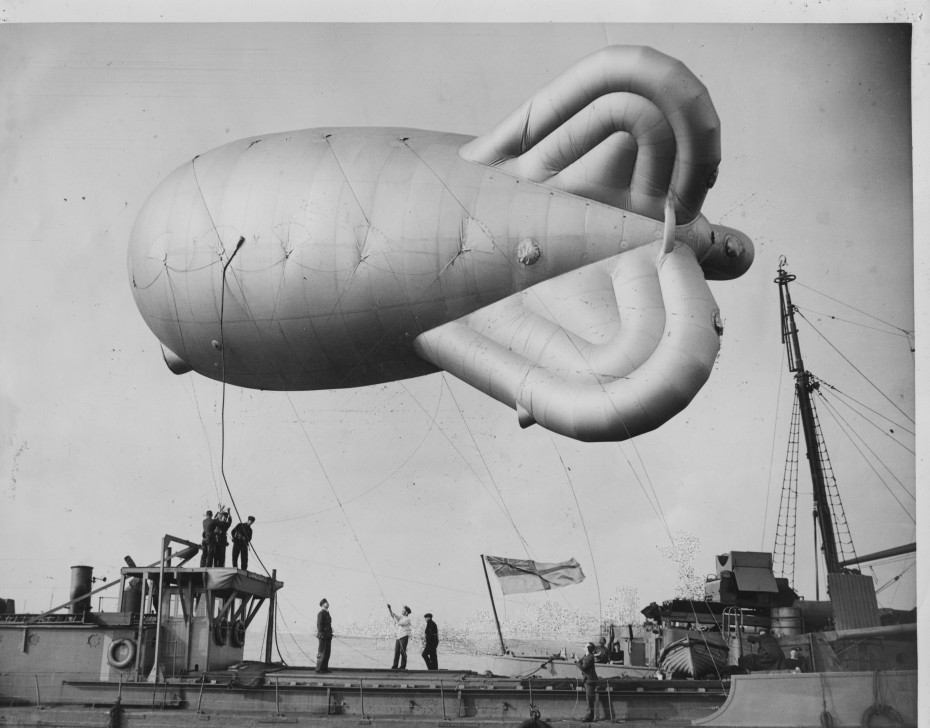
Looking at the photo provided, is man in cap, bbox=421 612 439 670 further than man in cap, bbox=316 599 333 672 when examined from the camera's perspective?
Yes

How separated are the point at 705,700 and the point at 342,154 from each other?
39.7 ft

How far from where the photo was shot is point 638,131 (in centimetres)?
1526

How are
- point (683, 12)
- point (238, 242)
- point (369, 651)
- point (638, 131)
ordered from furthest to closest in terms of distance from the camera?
point (369, 651) < point (238, 242) < point (638, 131) < point (683, 12)

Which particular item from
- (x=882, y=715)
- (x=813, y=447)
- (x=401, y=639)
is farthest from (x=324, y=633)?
(x=813, y=447)

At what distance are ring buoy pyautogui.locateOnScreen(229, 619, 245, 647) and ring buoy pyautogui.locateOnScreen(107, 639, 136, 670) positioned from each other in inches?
72.3

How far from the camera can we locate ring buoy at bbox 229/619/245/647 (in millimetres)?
18172

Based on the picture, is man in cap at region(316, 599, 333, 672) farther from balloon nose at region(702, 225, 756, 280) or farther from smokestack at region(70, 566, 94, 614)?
balloon nose at region(702, 225, 756, 280)

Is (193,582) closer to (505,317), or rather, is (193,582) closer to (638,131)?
(505,317)

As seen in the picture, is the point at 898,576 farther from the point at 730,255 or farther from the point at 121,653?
the point at 121,653

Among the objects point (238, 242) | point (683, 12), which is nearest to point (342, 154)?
point (238, 242)

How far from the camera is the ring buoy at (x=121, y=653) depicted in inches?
681

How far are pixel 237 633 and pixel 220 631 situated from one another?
1.79 feet

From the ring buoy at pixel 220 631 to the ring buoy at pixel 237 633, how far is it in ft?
0.51

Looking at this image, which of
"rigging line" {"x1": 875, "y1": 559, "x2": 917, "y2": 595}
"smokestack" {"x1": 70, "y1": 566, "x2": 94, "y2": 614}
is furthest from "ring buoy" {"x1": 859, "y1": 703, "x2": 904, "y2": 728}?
"smokestack" {"x1": 70, "y1": 566, "x2": 94, "y2": 614}
